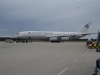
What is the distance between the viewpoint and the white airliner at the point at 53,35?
230ft

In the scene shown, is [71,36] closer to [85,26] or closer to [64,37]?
[64,37]

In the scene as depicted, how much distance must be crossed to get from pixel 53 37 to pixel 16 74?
63.9 m

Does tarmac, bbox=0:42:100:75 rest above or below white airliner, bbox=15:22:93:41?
below

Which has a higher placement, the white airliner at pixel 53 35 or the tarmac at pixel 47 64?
the white airliner at pixel 53 35

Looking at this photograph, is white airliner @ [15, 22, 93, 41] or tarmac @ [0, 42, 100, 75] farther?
white airliner @ [15, 22, 93, 41]

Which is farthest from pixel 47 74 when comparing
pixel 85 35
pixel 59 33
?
pixel 85 35

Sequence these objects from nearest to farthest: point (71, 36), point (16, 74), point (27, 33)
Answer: point (16, 74)
point (27, 33)
point (71, 36)

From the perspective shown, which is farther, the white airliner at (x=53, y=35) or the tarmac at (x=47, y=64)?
the white airliner at (x=53, y=35)

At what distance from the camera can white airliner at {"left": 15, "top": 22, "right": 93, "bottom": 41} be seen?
70231 mm

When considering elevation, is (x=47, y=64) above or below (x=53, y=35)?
below

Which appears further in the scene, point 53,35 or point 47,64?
point 53,35

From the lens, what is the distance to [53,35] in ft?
245

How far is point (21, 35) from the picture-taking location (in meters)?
70.0

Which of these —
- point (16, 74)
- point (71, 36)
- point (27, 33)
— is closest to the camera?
point (16, 74)
